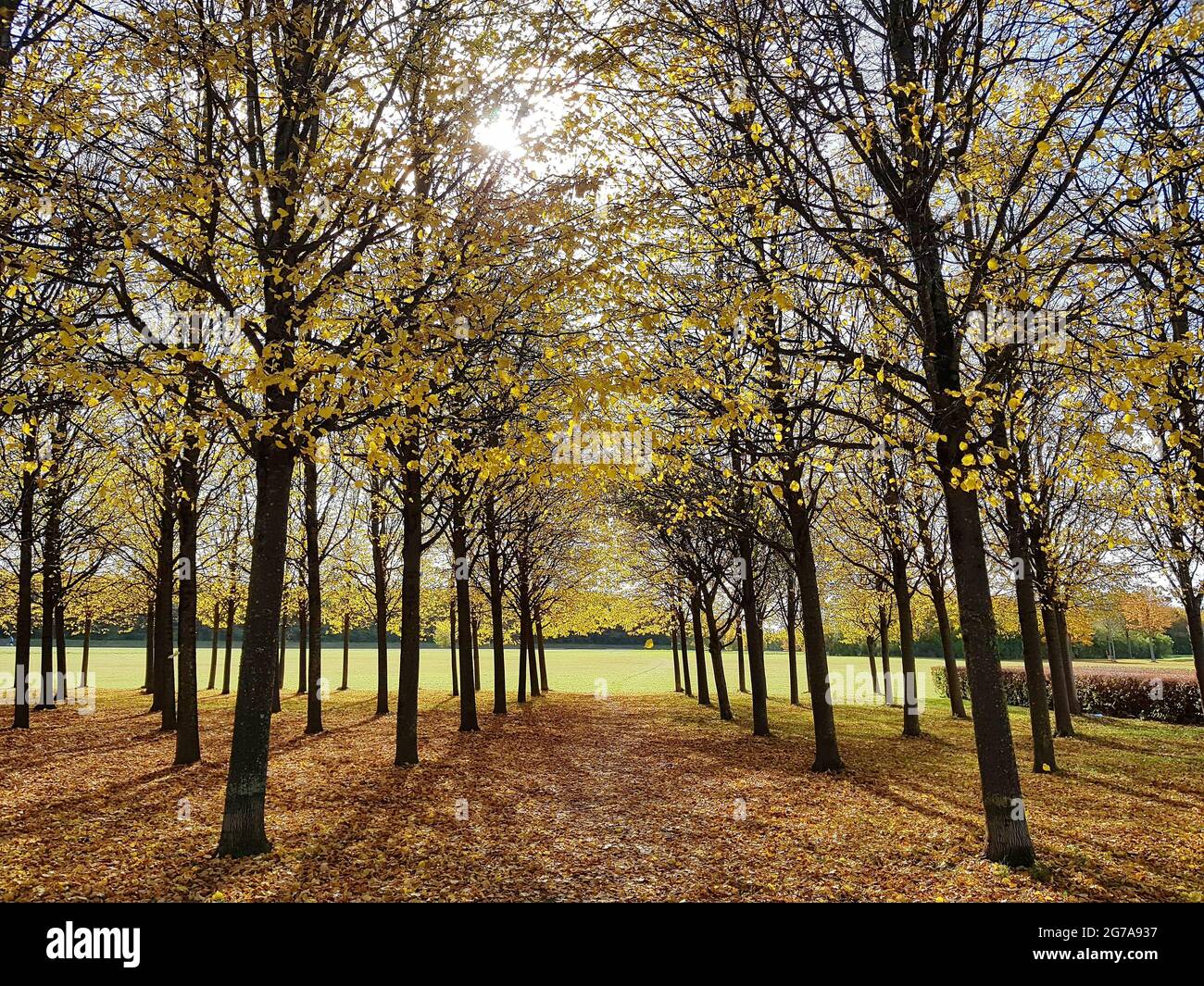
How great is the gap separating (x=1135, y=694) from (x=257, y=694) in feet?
97.1

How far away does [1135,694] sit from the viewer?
24.4 m

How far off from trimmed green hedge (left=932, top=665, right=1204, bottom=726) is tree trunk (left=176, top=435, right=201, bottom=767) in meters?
22.2

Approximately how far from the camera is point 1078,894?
6.04 metres

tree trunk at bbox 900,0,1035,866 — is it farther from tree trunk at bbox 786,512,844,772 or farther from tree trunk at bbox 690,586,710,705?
tree trunk at bbox 690,586,710,705

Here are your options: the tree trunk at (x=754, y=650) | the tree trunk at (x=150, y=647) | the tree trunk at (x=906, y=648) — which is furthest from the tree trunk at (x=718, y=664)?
the tree trunk at (x=150, y=647)

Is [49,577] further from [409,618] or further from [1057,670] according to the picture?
[1057,670]

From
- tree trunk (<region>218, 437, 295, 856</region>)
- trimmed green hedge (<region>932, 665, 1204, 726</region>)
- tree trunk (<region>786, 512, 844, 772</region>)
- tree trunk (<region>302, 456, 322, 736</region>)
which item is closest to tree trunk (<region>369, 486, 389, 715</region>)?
tree trunk (<region>302, 456, 322, 736</region>)

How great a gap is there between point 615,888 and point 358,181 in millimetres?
7609

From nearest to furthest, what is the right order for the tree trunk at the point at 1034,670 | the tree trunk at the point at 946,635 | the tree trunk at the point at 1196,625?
the tree trunk at the point at 1034,670 → the tree trunk at the point at 1196,625 → the tree trunk at the point at 946,635

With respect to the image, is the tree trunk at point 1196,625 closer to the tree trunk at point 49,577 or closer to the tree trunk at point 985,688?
the tree trunk at point 985,688

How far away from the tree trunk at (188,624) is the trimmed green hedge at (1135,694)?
22.2 m

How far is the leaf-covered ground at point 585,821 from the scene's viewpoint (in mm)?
6457

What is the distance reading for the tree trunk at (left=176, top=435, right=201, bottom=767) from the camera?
1127 cm

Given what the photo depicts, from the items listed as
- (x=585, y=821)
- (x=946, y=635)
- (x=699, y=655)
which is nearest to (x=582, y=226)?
(x=585, y=821)
